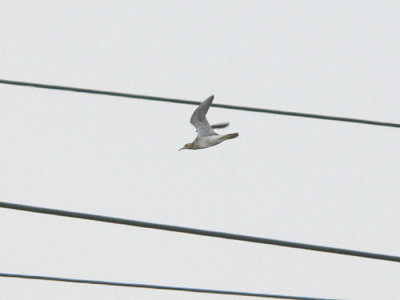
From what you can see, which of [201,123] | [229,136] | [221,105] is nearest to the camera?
[221,105]

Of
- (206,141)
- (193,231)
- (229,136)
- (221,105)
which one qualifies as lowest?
(193,231)

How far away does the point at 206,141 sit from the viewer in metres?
10.9

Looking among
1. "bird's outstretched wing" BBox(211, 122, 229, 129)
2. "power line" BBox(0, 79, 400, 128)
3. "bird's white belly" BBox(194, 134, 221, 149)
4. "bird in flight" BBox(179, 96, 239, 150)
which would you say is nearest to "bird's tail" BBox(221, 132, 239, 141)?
"bird in flight" BBox(179, 96, 239, 150)

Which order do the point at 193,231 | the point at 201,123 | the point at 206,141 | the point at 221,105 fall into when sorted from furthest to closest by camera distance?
the point at 206,141 < the point at 201,123 < the point at 221,105 < the point at 193,231

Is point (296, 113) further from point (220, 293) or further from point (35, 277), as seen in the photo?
point (35, 277)

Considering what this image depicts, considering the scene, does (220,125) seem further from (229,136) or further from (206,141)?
(229,136)

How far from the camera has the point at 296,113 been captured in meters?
9.02

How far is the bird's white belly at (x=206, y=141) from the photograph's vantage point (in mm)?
10750

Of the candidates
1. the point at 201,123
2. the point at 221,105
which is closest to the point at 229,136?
the point at 201,123

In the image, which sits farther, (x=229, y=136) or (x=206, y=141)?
(x=206, y=141)

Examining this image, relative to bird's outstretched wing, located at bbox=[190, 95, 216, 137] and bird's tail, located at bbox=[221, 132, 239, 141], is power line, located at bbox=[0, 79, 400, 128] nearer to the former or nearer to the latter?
bird's tail, located at bbox=[221, 132, 239, 141]

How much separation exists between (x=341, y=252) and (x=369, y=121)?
2000mm

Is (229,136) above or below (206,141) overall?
below

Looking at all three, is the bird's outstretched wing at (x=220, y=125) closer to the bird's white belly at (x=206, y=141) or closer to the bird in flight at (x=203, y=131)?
the bird in flight at (x=203, y=131)
